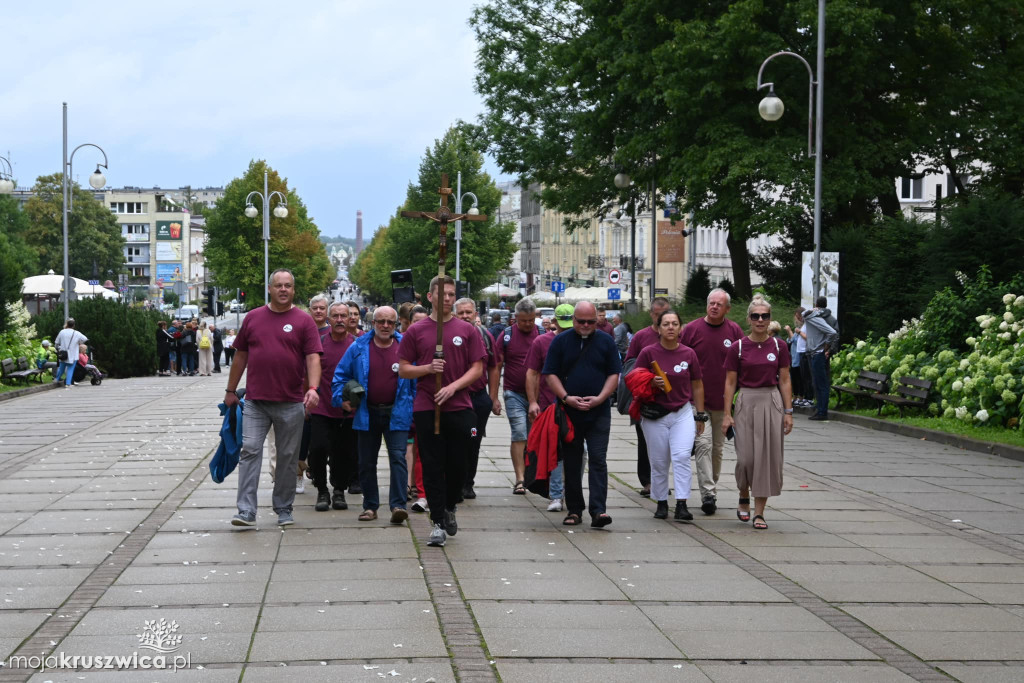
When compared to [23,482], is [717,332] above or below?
above

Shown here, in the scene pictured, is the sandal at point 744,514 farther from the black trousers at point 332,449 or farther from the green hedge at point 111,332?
the green hedge at point 111,332

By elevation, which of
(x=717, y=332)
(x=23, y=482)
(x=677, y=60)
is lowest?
(x=23, y=482)

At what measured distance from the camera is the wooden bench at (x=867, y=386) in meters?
21.5

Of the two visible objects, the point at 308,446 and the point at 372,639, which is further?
the point at 308,446

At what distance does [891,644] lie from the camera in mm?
6645

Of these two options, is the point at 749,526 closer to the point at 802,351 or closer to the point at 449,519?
the point at 449,519

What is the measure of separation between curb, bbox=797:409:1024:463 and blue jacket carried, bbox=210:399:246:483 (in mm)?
9575

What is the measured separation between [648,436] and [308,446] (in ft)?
9.76

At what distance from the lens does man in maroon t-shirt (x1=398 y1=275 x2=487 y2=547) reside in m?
9.35

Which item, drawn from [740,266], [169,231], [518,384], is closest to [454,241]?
[740,266]

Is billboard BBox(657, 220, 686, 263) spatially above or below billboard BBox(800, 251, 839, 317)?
above

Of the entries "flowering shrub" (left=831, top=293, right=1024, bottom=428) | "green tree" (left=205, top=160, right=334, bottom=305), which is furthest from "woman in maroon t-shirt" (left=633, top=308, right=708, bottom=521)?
"green tree" (left=205, top=160, right=334, bottom=305)

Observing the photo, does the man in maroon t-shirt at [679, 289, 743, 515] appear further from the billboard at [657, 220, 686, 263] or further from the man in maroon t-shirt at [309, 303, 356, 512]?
the billboard at [657, 220, 686, 263]

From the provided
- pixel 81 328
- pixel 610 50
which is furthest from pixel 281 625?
pixel 81 328
